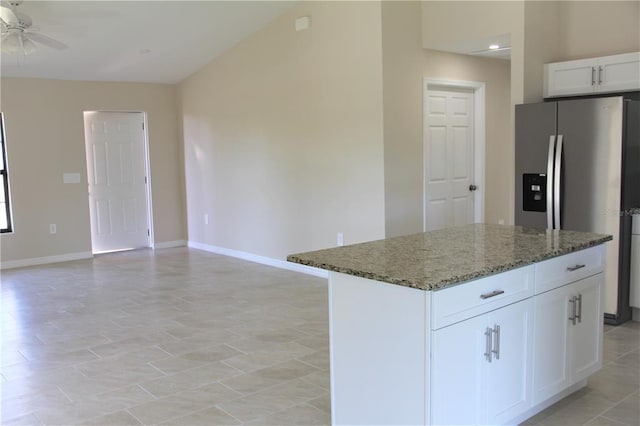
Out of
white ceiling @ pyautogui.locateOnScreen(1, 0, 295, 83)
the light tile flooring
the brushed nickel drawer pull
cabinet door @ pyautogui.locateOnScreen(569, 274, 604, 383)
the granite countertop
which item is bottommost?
the light tile flooring

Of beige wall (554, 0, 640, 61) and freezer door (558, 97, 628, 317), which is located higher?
beige wall (554, 0, 640, 61)

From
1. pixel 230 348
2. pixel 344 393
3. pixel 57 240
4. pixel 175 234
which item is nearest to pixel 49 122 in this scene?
pixel 57 240

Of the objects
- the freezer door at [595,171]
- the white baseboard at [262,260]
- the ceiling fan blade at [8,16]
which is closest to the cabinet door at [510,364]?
the freezer door at [595,171]

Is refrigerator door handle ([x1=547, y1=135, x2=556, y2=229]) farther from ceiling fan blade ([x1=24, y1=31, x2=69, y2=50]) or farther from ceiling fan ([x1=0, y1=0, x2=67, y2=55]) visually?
ceiling fan blade ([x1=24, y1=31, x2=69, y2=50])

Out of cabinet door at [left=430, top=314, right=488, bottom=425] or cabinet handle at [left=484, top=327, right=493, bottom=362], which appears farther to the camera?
cabinet handle at [left=484, top=327, right=493, bottom=362]

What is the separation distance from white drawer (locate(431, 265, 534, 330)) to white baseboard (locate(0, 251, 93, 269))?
6674 mm

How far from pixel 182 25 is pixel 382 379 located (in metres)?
5.07

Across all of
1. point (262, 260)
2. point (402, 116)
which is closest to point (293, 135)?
point (402, 116)

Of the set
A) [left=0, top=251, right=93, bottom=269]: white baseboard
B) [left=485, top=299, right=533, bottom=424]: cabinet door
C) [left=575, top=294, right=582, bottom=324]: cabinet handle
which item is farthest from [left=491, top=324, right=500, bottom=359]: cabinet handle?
[left=0, top=251, right=93, bottom=269]: white baseboard

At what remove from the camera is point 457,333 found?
2.33 metres

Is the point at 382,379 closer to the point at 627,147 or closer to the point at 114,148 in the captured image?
the point at 627,147

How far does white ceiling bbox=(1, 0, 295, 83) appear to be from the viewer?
559cm

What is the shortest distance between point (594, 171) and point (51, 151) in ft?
21.3

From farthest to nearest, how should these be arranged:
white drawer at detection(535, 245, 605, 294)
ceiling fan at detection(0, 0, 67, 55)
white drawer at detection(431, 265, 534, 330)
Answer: ceiling fan at detection(0, 0, 67, 55) < white drawer at detection(535, 245, 605, 294) < white drawer at detection(431, 265, 534, 330)
